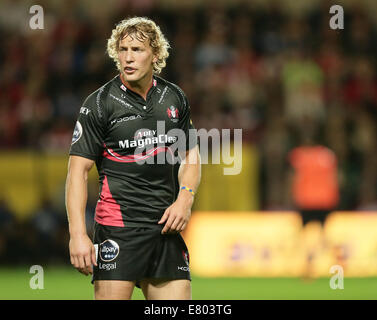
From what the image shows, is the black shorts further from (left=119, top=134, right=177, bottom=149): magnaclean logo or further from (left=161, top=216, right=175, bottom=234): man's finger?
(left=119, top=134, right=177, bottom=149): magnaclean logo

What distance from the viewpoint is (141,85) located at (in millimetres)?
4699

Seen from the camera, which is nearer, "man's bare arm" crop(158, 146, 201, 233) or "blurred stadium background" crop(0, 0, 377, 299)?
"man's bare arm" crop(158, 146, 201, 233)

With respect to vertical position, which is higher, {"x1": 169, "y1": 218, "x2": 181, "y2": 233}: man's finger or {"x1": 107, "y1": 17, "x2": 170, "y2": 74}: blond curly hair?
{"x1": 107, "y1": 17, "x2": 170, "y2": 74}: blond curly hair

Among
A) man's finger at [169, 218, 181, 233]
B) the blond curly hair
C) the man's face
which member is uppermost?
the blond curly hair

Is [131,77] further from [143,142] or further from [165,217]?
[165,217]

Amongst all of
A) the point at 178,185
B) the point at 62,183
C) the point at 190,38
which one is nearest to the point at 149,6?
the point at 190,38

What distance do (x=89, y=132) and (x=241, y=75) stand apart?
32.7ft

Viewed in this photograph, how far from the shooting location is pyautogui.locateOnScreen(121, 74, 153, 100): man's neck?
467 centimetres

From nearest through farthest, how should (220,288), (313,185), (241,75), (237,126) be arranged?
(220,288) < (313,185) < (237,126) < (241,75)

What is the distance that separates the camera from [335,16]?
1513 cm

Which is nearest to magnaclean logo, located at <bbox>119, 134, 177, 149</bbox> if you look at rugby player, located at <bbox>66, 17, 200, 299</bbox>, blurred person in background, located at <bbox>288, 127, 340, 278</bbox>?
rugby player, located at <bbox>66, 17, 200, 299</bbox>

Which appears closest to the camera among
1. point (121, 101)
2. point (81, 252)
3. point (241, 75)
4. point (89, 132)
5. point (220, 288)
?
point (81, 252)

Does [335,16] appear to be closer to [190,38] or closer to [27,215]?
[190,38]

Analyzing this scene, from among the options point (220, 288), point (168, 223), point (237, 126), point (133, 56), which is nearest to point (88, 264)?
point (168, 223)
